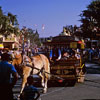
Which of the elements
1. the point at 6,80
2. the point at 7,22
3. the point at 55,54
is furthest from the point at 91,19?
the point at 6,80

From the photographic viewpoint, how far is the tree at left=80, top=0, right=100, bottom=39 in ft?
142

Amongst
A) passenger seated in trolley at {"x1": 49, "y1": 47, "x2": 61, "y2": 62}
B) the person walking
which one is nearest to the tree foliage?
passenger seated in trolley at {"x1": 49, "y1": 47, "x2": 61, "y2": 62}

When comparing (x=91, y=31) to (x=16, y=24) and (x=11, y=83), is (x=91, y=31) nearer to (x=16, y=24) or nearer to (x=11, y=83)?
(x=16, y=24)

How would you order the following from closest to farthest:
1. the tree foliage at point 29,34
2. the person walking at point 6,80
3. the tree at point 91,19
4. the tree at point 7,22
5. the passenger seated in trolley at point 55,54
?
the person walking at point 6,80 < the passenger seated in trolley at point 55,54 < the tree at point 7,22 < the tree at point 91,19 < the tree foliage at point 29,34

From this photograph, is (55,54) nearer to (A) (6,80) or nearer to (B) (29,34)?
(A) (6,80)

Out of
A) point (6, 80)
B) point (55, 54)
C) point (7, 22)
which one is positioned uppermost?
point (7, 22)

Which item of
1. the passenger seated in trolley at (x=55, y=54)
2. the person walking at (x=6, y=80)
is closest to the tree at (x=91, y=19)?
the passenger seated in trolley at (x=55, y=54)

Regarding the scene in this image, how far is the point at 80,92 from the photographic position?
10125 mm

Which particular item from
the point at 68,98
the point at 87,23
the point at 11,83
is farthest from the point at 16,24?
the point at 11,83

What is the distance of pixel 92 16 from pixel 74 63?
32.8 meters

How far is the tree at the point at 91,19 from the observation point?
4316cm

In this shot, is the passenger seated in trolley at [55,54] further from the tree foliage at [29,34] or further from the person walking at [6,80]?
the tree foliage at [29,34]

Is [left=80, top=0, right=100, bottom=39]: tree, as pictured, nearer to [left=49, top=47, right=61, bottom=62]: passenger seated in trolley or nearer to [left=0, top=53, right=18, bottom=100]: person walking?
[left=49, top=47, right=61, bottom=62]: passenger seated in trolley

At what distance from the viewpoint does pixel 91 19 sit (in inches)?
1735
